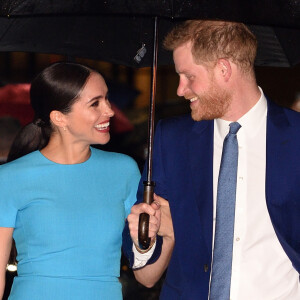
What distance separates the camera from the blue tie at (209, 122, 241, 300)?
12.1 ft

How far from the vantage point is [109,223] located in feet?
13.9

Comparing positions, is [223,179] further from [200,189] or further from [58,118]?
[58,118]

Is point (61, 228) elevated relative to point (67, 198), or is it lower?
lower

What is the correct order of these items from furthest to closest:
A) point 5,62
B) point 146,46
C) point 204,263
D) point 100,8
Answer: point 5,62 < point 146,46 < point 204,263 < point 100,8

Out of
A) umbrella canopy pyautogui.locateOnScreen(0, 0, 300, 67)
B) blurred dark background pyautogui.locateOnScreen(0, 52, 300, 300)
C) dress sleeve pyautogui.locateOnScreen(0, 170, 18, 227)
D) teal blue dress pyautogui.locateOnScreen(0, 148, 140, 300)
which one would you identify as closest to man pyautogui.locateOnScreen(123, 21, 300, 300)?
teal blue dress pyautogui.locateOnScreen(0, 148, 140, 300)

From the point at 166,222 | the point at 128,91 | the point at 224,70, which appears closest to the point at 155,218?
the point at 166,222

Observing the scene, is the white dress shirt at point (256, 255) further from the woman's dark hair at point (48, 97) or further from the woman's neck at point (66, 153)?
the woman's dark hair at point (48, 97)

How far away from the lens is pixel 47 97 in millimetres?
4496

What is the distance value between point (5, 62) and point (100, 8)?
9.51 metres

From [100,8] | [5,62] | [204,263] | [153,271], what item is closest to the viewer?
[100,8]

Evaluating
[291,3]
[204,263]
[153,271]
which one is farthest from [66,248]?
[291,3]

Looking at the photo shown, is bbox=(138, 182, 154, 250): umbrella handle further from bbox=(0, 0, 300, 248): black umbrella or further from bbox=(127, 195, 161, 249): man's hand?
bbox=(0, 0, 300, 248): black umbrella

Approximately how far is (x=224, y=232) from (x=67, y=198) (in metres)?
0.99

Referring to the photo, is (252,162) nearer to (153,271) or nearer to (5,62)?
(153,271)
